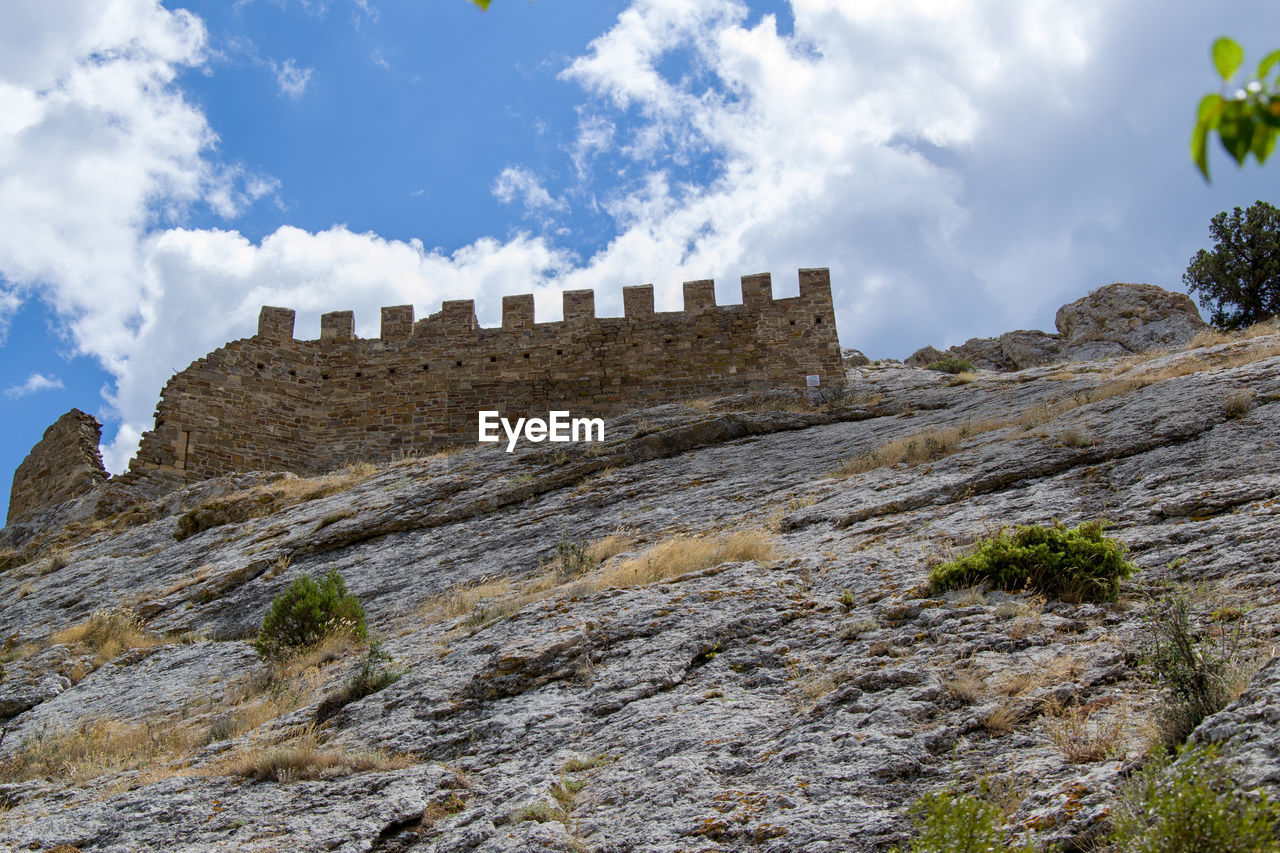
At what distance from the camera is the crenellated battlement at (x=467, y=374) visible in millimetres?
21406

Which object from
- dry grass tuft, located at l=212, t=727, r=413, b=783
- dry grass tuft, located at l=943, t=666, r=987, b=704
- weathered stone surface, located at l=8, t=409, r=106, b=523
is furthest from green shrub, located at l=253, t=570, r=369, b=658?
weathered stone surface, located at l=8, t=409, r=106, b=523

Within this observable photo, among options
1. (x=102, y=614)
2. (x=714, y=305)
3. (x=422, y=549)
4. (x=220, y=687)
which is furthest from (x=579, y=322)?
(x=220, y=687)

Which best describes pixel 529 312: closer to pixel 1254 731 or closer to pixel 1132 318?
pixel 1132 318

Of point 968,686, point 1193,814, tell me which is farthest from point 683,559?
point 1193,814

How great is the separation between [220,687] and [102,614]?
388 centimetres

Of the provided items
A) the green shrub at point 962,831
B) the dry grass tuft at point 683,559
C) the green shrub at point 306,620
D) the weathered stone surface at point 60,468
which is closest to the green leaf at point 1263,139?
the green shrub at point 962,831

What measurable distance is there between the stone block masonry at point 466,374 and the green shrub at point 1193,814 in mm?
17341

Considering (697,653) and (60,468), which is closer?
(697,653)

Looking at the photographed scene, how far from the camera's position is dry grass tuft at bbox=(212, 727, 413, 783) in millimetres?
6258

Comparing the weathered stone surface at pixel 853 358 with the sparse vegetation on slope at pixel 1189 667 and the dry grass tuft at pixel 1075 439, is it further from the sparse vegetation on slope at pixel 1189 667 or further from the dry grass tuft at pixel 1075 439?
the sparse vegetation on slope at pixel 1189 667

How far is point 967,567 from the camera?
6.88 m

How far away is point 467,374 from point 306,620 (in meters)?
12.5

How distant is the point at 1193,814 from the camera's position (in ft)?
11.5

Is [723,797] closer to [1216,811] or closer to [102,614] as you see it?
[1216,811]
